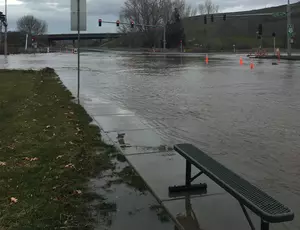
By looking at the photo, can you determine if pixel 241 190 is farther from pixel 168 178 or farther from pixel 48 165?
pixel 48 165

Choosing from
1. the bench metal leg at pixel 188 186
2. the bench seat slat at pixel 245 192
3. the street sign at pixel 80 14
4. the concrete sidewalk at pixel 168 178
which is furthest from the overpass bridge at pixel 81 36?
the bench seat slat at pixel 245 192

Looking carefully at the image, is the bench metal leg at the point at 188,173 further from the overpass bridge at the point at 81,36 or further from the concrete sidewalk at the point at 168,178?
the overpass bridge at the point at 81,36

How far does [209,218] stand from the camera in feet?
13.2

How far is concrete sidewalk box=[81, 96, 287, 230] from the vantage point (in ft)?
13.0

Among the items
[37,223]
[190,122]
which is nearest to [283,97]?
[190,122]

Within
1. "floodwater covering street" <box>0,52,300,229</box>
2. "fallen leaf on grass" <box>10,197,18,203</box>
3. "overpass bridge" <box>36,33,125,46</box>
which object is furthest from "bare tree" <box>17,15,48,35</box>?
"fallen leaf on grass" <box>10,197,18,203</box>

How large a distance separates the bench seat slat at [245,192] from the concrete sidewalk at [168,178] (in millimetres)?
462

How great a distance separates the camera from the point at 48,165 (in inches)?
219

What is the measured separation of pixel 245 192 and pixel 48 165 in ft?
10.2

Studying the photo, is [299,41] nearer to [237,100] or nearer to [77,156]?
[237,100]

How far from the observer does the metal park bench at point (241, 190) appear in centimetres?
296

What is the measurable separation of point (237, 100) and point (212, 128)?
14.1ft

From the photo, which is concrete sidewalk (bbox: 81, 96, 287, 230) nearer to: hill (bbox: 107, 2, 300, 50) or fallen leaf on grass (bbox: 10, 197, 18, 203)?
fallen leaf on grass (bbox: 10, 197, 18, 203)

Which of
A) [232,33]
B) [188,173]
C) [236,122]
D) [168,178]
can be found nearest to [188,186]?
[188,173]
